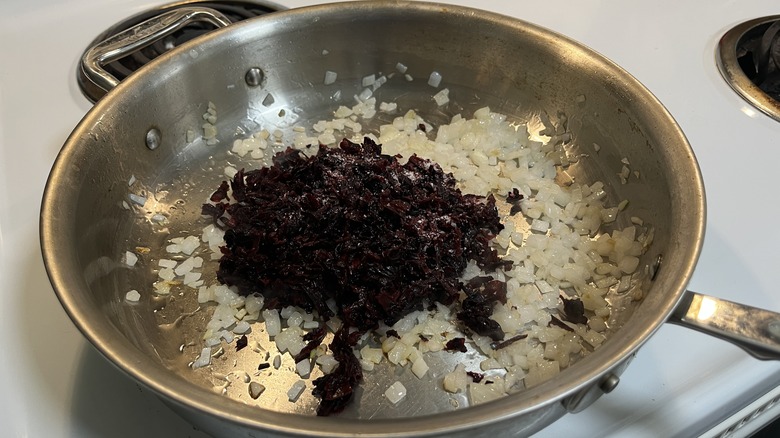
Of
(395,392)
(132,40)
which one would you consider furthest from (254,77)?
(395,392)

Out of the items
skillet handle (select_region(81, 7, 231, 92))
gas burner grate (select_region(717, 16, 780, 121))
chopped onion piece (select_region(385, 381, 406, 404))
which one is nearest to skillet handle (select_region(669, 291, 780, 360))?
chopped onion piece (select_region(385, 381, 406, 404))

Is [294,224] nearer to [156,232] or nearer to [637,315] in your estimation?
[156,232]

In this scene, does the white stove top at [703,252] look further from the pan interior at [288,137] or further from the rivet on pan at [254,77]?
the rivet on pan at [254,77]

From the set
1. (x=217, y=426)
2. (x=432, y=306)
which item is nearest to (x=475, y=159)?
(x=432, y=306)

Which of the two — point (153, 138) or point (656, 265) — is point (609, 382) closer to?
point (656, 265)

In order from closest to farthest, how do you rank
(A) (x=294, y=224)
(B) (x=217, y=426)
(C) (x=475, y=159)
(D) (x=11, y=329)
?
(B) (x=217, y=426)
(D) (x=11, y=329)
(A) (x=294, y=224)
(C) (x=475, y=159)

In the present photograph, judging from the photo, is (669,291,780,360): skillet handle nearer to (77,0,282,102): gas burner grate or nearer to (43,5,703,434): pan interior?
(43,5,703,434): pan interior

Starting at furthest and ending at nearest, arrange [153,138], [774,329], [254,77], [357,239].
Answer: [254,77] < [153,138] < [357,239] < [774,329]
